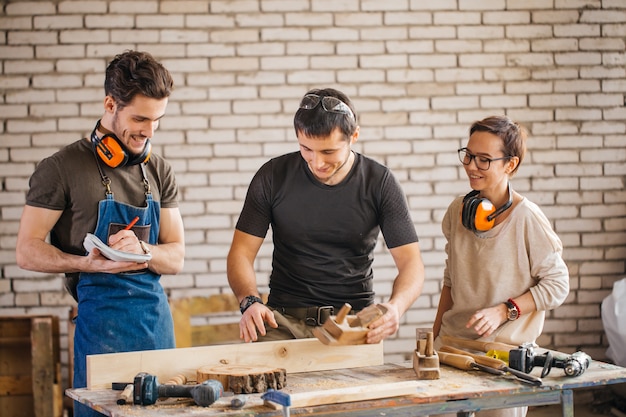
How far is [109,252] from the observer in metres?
3.48

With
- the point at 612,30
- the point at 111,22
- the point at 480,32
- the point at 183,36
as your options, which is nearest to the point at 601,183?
the point at 612,30

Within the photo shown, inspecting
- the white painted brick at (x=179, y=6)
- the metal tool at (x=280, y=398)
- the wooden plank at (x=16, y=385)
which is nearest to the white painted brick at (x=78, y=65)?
the white painted brick at (x=179, y=6)

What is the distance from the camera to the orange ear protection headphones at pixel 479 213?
12.6 ft

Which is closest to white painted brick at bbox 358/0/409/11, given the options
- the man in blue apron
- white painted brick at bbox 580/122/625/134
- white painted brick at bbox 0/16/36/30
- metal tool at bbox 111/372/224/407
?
white painted brick at bbox 580/122/625/134

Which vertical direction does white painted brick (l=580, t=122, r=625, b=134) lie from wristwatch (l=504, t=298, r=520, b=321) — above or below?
above

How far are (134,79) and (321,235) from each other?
1069 millimetres

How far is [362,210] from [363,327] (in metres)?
0.70

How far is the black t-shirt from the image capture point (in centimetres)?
384

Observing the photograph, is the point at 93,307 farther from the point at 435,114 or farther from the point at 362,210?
the point at 435,114

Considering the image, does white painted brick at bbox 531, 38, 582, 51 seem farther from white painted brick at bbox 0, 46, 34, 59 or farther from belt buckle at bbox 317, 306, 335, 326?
white painted brick at bbox 0, 46, 34, 59

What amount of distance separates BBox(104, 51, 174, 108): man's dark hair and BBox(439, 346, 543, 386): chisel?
166 centimetres

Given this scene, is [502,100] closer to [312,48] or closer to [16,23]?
[312,48]

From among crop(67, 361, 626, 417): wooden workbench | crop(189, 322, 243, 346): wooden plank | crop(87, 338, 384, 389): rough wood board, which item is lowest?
crop(189, 322, 243, 346): wooden plank

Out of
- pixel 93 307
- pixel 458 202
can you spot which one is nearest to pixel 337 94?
pixel 458 202
